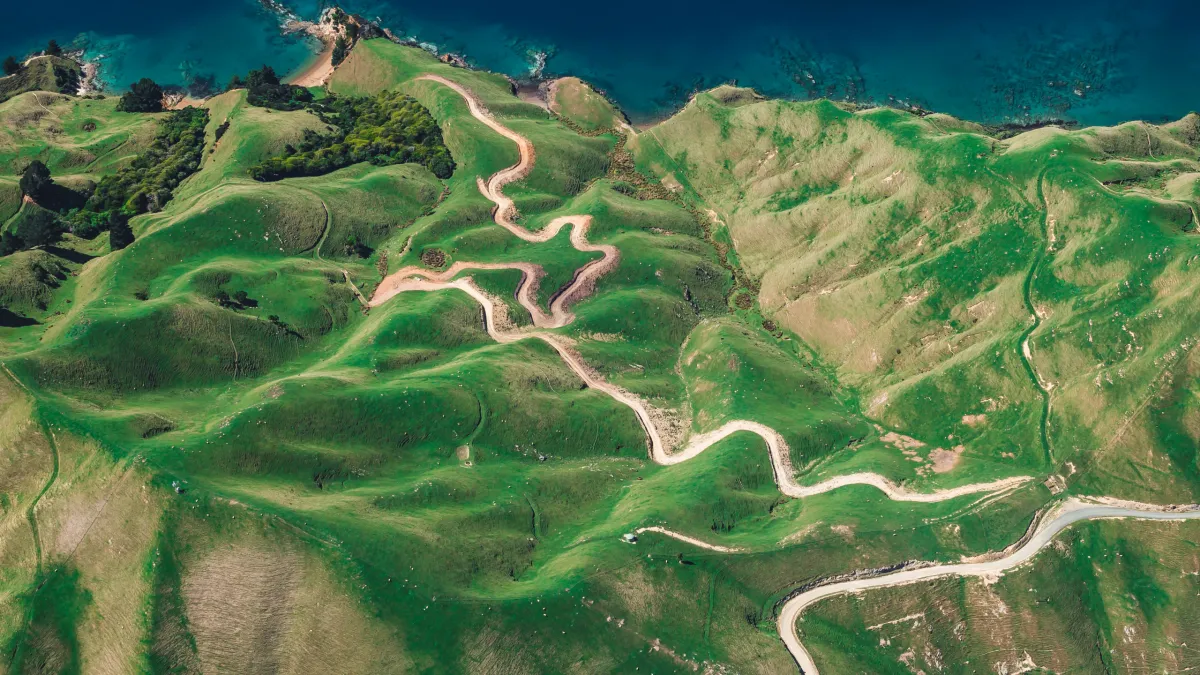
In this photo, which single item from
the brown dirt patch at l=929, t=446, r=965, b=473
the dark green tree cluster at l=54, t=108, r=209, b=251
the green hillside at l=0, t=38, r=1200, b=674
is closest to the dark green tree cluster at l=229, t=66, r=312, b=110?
the green hillside at l=0, t=38, r=1200, b=674

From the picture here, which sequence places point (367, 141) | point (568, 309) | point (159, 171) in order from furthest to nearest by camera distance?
point (367, 141) < point (159, 171) < point (568, 309)

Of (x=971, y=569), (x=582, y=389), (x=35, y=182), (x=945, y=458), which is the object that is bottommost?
(x=35, y=182)

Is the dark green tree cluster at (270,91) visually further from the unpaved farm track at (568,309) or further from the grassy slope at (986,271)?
the grassy slope at (986,271)

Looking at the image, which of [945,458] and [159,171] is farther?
[159,171]

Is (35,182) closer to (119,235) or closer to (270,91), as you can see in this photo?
(119,235)

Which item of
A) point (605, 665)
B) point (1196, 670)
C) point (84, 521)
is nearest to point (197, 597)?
point (84, 521)

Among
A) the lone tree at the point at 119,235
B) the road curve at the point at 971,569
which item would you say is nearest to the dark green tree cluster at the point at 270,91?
the lone tree at the point at 119,235

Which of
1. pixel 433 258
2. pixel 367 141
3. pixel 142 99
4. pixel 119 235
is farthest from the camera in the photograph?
pixel 142 99

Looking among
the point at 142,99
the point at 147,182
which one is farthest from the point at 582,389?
the point at 142,99
